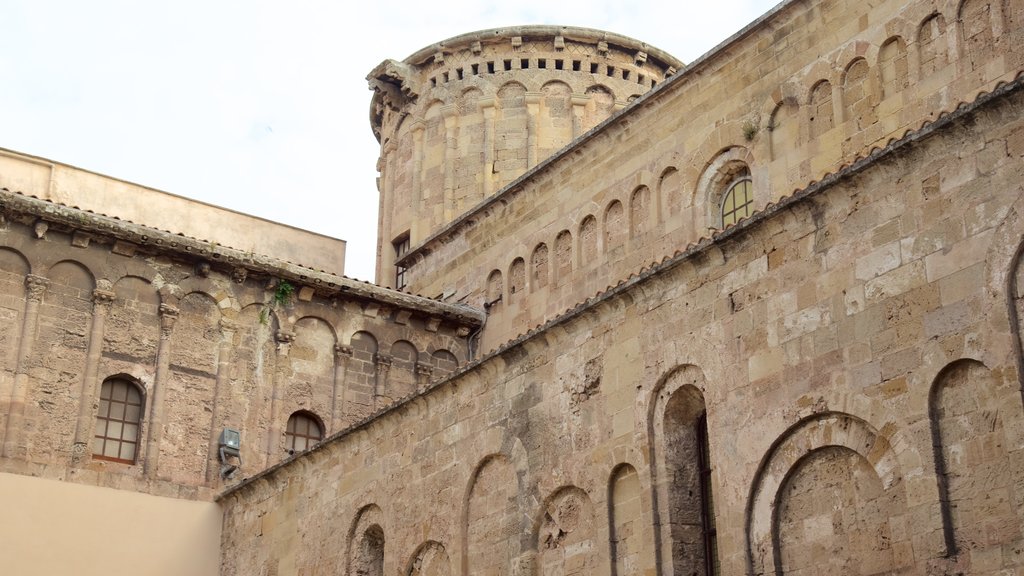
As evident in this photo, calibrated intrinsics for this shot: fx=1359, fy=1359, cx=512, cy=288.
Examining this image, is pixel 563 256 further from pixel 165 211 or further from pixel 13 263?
pixel 13 263

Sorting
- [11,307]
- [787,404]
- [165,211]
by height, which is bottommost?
[787,404]

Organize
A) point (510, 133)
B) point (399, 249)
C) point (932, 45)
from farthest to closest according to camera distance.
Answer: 1. point (399, 249)
2. point (510, 133)
3. point (932, 45)

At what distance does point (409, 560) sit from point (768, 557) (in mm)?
5648

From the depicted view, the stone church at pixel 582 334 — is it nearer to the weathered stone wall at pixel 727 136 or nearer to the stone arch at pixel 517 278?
the weathered stone wall at pixel 727 136

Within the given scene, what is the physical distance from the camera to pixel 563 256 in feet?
69.0

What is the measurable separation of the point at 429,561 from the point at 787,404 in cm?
572

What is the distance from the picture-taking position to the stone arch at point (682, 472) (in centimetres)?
1202

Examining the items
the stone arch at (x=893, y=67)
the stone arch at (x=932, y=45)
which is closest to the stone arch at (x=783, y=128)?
the stone arch at (x=893, y=67)

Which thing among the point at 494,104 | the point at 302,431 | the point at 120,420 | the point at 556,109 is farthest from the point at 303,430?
the point at 556,109

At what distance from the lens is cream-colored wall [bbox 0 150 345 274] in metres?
22.7

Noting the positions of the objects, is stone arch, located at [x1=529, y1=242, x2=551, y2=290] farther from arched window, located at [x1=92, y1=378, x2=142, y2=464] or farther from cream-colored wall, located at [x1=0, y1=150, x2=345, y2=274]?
arched window, located at [x1=92, y1=378, x2=142, y2=464]

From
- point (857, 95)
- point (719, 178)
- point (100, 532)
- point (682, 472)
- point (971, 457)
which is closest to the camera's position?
point (971, 457)

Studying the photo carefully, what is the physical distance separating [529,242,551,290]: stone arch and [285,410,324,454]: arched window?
4100 millimetres

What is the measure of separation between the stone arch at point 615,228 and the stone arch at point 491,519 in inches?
231
